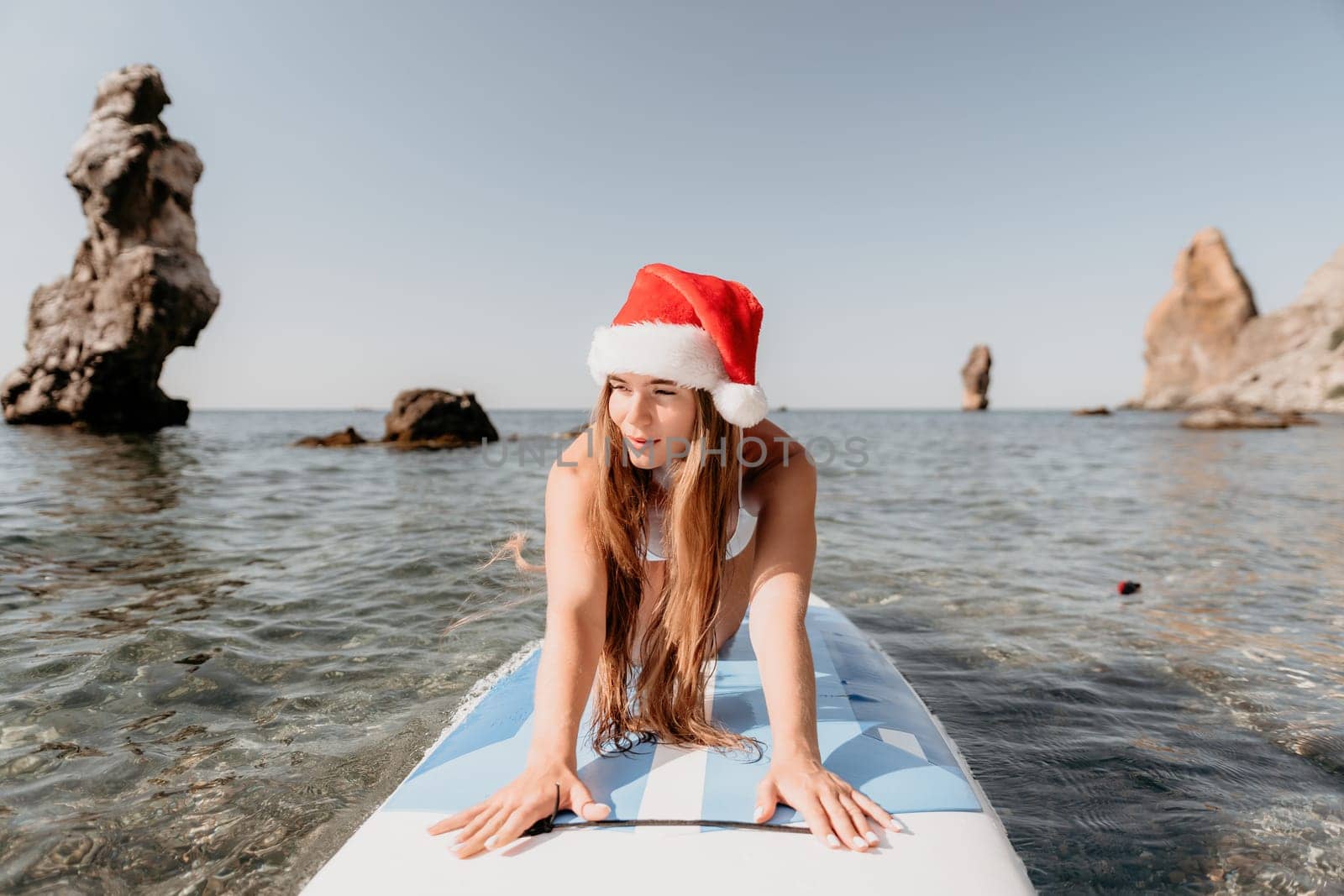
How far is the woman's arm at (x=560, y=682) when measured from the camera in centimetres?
158

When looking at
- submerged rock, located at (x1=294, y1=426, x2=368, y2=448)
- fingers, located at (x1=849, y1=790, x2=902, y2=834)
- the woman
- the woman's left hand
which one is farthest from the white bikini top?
submerged rock, located at (x1=294, y1=426, x2=368, y2=448)

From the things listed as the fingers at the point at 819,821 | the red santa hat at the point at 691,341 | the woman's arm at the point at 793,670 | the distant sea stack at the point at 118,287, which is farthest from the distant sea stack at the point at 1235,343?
the distant sea stack at the point at 118,287

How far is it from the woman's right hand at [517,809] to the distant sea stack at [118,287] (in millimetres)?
34412

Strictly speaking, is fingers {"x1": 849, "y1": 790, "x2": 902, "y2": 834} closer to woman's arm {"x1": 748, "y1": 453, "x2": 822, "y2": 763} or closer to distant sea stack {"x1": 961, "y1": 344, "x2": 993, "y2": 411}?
woman's arm {"x1": 748, "y1": 453, "x2": 822, "y2": 763}

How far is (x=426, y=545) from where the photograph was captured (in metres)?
7.09

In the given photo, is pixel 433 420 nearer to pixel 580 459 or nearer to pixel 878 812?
pixel 580 459

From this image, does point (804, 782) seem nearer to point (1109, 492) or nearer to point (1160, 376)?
point (1109, 492)

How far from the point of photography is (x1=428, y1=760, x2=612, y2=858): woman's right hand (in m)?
1.53

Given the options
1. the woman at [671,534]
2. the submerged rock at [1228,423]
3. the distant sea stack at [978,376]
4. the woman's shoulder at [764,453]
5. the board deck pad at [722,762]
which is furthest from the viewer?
the distant sea stack at [978,376]

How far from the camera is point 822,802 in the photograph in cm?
160

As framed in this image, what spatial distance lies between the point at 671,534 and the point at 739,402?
499 mm

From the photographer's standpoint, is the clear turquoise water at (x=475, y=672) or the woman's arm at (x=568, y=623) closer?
the woman's arm at (x=568, y=623)

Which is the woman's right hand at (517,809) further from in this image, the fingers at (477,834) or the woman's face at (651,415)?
the woman's face at (651,415)

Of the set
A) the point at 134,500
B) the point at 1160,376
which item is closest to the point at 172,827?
the point at 134,500
